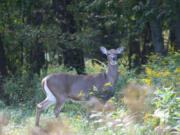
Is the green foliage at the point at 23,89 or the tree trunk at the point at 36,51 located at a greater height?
the tree trunk at the point at 36,51

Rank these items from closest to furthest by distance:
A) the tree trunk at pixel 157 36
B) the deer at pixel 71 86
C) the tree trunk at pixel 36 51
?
the deer at pixel 71 86, the tree trunk at pixel 157 36, the tree trunk at pixel 36 51

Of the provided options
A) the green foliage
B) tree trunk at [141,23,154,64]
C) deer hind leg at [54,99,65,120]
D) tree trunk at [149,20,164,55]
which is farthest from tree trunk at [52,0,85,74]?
deer hind leg at [54,99,65,120]

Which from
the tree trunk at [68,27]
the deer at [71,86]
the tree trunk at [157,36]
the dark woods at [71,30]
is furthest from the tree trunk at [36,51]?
the deer at [71,86]

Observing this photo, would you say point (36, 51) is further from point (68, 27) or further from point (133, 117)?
point (133, 117)

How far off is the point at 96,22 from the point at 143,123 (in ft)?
29.7

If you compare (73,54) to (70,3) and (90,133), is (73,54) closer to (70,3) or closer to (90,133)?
(70,3)

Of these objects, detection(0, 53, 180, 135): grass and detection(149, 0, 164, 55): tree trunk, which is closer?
detection(0, 53, 180, 135): grass

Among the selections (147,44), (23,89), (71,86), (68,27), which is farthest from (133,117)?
(147,44)

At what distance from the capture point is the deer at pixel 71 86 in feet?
25.1

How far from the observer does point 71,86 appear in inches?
314

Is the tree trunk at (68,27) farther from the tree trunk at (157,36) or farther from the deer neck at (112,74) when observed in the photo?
the deer neck at (112,74)

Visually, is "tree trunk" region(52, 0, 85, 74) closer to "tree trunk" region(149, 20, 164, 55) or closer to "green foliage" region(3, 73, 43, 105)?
"green foliage" region(3, 73, 43, 105)

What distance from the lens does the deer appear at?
7660 millimetres

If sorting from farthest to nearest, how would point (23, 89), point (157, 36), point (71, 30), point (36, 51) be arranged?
point (71, 30)
point (36, 51)
point (157, 36)
point (23, 89)
